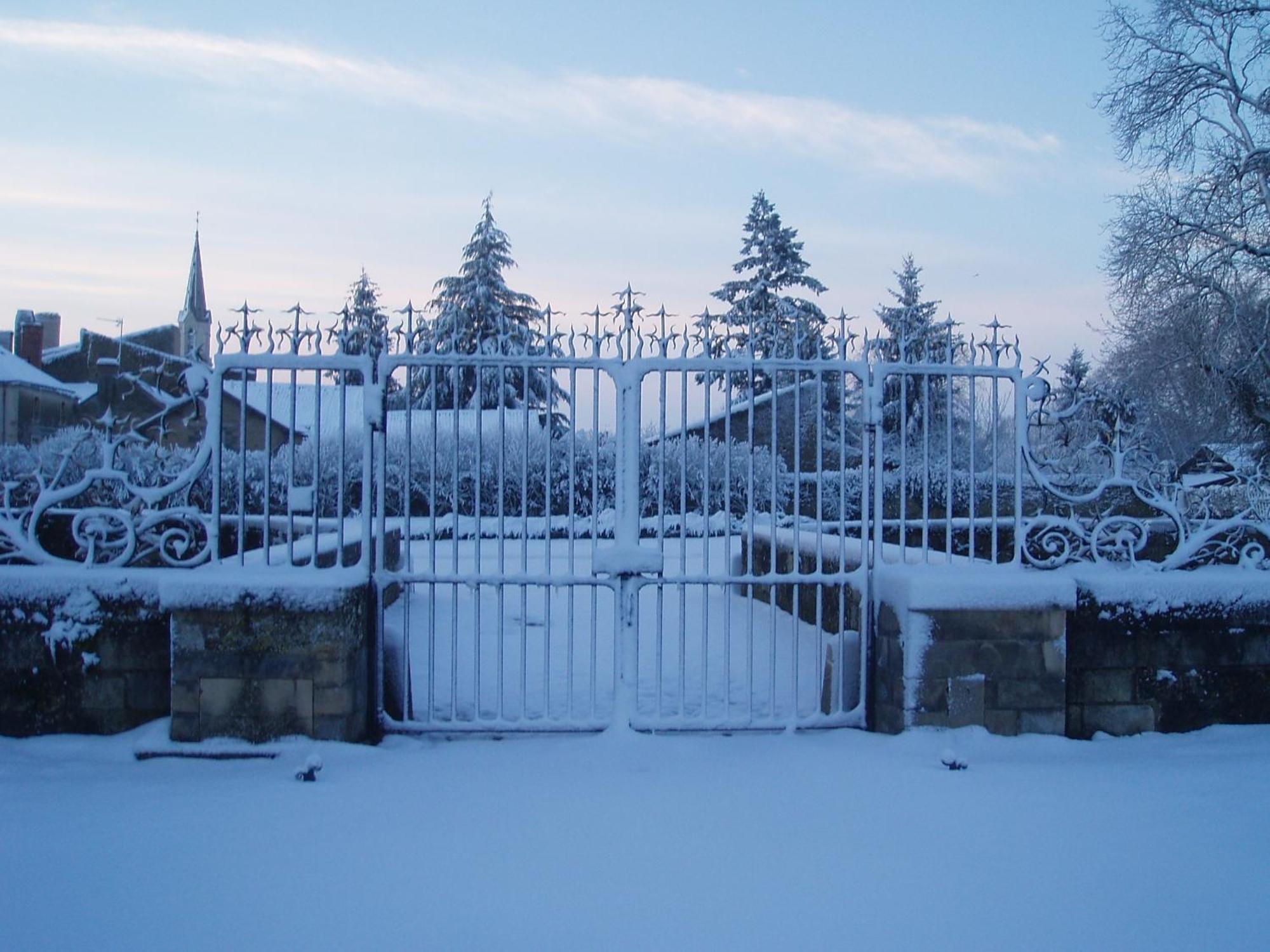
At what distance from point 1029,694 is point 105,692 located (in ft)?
15.8

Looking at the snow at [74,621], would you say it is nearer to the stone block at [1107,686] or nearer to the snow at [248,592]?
the snow at [248,592]

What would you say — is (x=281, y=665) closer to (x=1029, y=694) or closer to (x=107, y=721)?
(x=107, y=721)

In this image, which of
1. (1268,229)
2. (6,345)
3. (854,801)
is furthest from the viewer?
(6,345)

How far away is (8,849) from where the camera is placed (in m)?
3.70

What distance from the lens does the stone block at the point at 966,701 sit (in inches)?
200

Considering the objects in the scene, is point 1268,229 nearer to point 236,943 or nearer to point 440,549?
point 440,549

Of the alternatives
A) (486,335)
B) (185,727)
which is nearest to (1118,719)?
(185,727)

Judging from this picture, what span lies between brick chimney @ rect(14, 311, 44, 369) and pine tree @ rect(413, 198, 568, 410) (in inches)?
617

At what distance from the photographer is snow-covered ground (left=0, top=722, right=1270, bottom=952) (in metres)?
3.16

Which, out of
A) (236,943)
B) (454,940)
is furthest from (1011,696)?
(236,943)

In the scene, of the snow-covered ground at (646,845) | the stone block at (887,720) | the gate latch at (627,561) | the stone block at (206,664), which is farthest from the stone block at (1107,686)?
the stone block at (206,664)

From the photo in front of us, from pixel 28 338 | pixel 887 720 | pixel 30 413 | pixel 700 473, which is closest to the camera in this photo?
pixel 887 720

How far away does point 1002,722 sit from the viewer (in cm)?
512

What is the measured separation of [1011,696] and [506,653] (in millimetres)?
4251
